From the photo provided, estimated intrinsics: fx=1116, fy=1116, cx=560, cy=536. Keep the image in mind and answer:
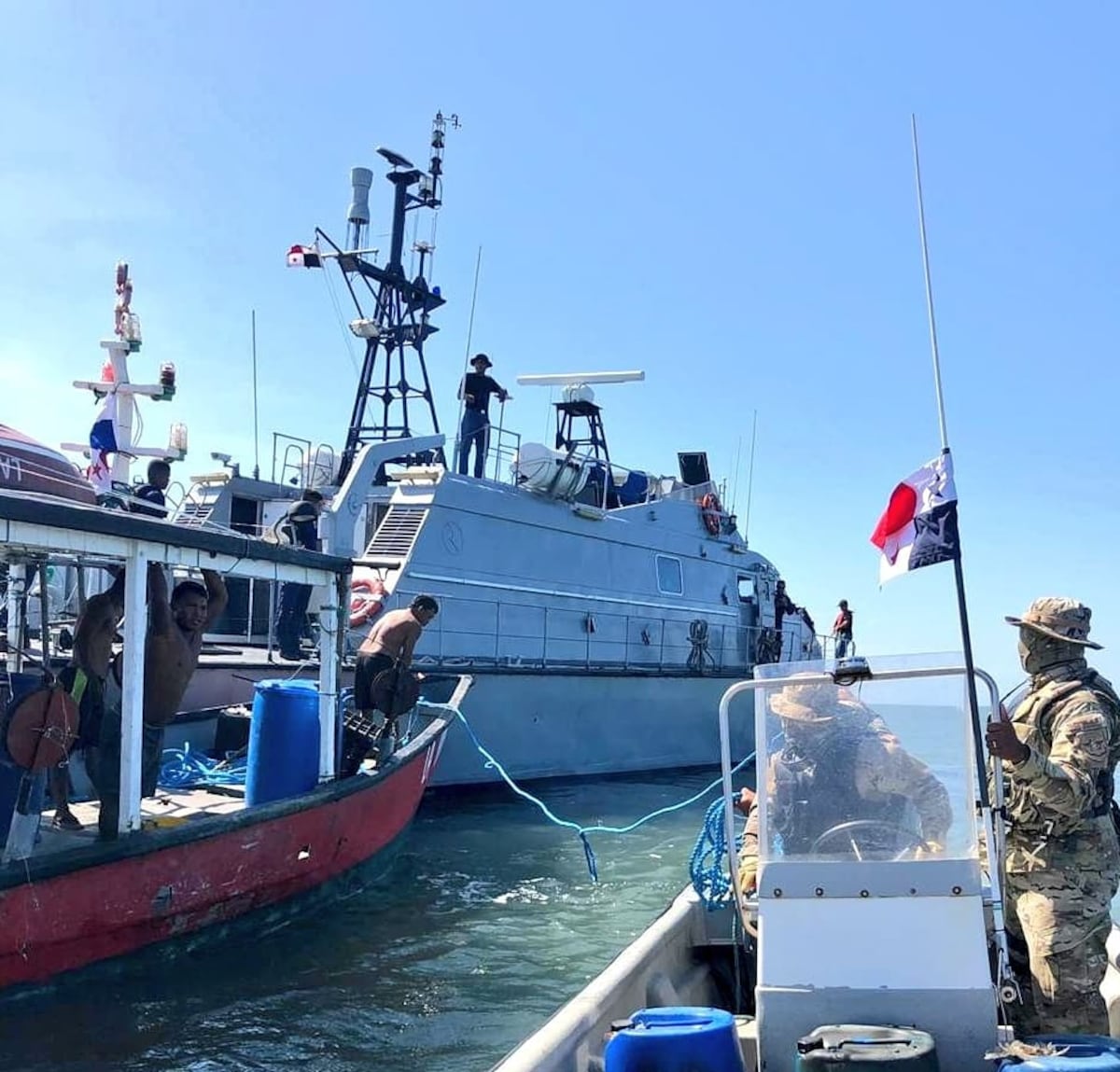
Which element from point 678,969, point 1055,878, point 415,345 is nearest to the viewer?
point 1055,878

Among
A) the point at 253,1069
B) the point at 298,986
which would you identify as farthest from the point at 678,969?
the point at 298,986

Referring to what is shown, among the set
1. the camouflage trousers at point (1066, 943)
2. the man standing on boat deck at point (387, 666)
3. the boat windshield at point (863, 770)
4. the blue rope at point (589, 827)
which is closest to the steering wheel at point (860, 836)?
the boat windshield at point (863, 770)

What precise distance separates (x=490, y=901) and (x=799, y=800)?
5163 mm

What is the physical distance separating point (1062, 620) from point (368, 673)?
627cm

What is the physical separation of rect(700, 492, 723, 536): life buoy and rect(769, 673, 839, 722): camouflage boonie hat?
14.3 metres

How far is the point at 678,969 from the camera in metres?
4.75

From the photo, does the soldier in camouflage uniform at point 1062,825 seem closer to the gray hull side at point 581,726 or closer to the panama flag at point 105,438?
the gray hull side at point 581,726

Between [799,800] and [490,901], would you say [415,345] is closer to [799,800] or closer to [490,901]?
[490,901]

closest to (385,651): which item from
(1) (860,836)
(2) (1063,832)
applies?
(1) (860,836)

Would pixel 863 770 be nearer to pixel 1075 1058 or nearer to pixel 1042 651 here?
pixel 1042 651

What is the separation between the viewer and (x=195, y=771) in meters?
8.55

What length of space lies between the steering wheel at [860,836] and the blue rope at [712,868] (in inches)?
52.5

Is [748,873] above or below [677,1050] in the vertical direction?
above

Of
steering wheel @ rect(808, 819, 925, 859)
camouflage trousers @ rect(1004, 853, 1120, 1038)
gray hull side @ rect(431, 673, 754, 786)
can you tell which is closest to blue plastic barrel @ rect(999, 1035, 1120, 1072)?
camouflage trousers @ rect(1004, 853, 1120, 1038)
